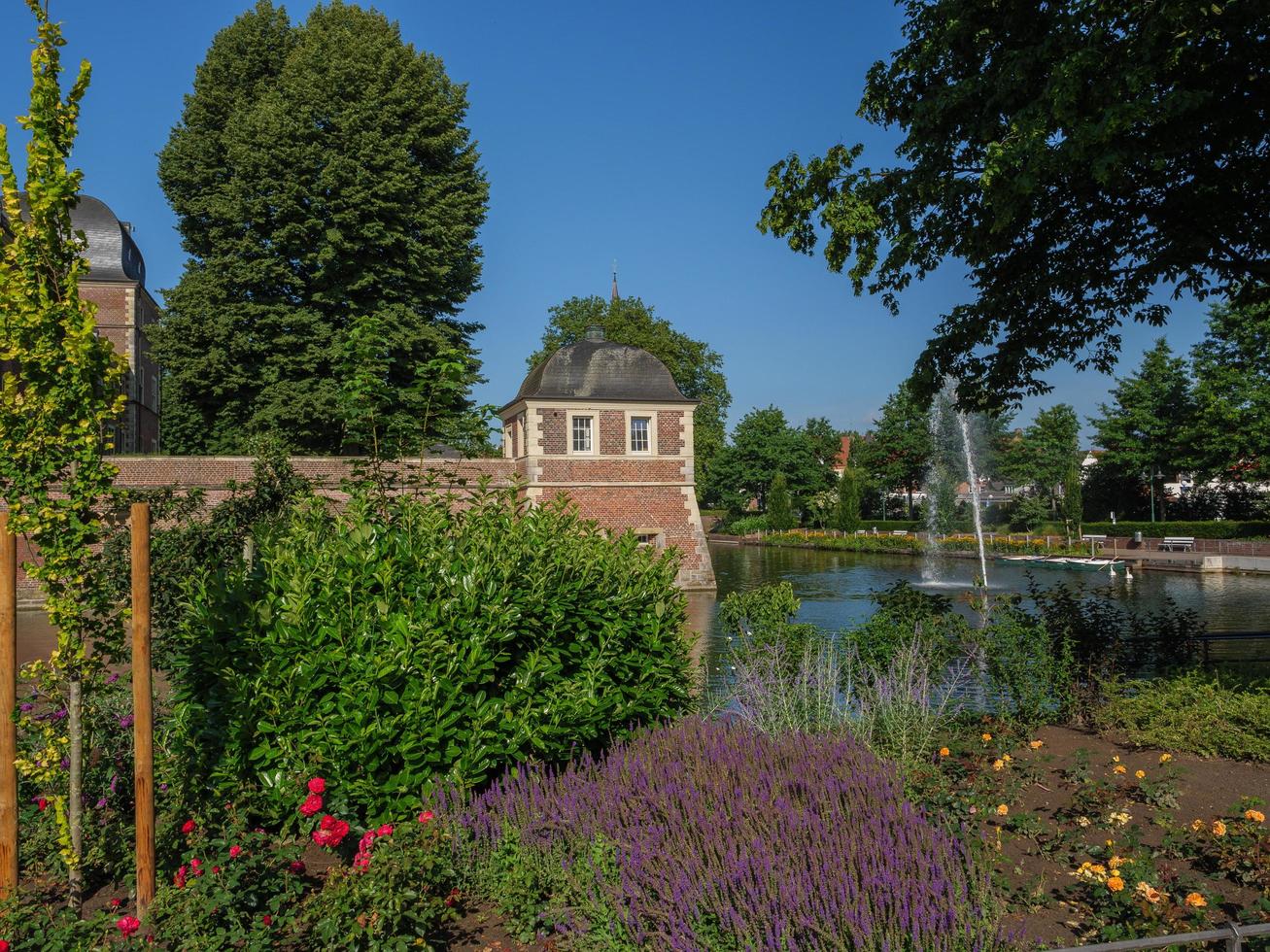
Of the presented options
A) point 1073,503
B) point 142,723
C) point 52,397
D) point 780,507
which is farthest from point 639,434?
point 780,507

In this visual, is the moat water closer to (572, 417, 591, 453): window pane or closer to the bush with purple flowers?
(572, 417, 591, 453): window pane

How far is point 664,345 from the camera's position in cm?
4838

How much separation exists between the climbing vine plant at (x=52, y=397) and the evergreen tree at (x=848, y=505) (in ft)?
180

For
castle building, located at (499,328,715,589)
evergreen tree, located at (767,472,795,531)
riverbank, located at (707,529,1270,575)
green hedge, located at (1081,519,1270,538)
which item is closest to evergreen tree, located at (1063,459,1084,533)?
green hedge, located at (1081,519,1270,538)

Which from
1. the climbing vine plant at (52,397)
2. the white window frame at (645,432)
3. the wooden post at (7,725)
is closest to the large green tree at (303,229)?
the white window frame at (645,432)

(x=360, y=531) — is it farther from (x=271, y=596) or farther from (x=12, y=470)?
(x=12, y=470)

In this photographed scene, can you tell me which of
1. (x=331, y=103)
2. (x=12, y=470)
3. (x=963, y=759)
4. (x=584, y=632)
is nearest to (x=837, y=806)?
(x=584, y=632)

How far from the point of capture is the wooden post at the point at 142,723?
3770 millimetres

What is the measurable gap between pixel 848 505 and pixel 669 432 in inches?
1254

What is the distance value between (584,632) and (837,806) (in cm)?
228

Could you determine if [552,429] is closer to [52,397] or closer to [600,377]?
[600,377]

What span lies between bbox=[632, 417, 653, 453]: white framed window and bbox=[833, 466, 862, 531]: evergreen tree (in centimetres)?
3213

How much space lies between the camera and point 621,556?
6320 mm

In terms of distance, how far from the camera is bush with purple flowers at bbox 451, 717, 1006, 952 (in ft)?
9.78
